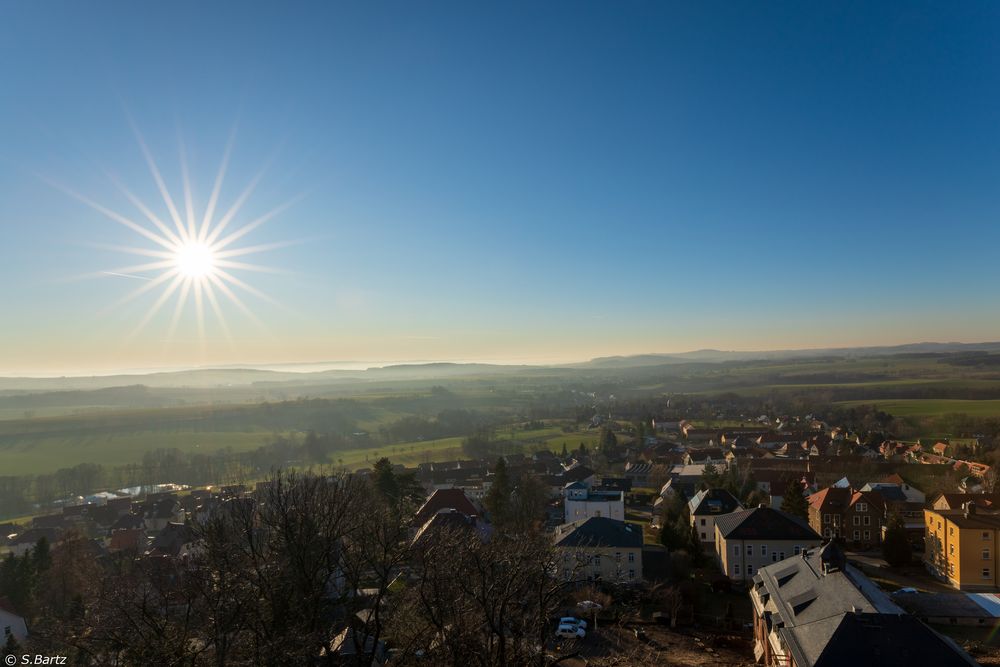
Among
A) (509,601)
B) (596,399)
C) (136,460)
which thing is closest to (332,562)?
(509,601)

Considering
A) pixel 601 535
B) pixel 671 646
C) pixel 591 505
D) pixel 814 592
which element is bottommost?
pixel 591 505

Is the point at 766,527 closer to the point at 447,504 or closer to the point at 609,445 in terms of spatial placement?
the point at 447,504

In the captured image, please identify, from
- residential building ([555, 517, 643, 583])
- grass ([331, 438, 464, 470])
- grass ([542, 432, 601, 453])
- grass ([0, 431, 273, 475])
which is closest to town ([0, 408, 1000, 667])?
residential building ([555, 517, 643, 583])

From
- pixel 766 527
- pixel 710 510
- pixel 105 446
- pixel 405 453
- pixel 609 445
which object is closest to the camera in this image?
pixel 766 527

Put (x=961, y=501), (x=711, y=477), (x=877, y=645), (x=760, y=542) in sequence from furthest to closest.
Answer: (x=711, y=477) < (x=961, y=501) < (x=760, y=542) < (x=877, y=645)

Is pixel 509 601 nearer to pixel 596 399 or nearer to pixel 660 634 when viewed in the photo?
pixel 660 634

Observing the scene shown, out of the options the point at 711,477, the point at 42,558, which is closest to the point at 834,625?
the point at 42,558
